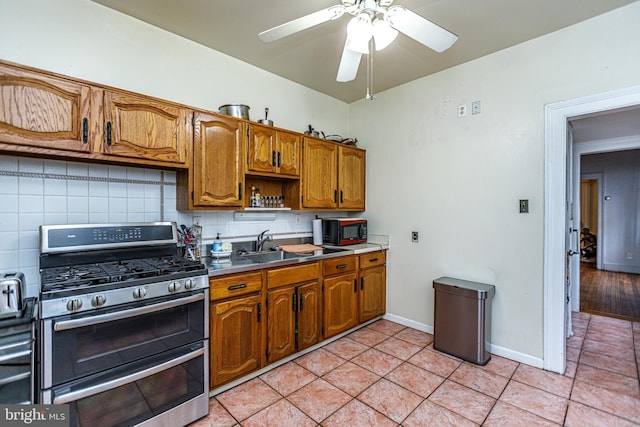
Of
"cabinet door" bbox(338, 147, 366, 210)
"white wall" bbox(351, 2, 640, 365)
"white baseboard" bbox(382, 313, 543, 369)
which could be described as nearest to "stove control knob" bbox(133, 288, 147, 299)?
"cabinet door" bbox(338, 147, 366, 210)

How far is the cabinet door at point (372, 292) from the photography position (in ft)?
10.7

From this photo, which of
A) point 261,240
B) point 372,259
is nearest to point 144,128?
point 261,240

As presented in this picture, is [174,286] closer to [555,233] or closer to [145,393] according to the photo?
[145,393]

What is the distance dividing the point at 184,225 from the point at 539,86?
313 centimetres

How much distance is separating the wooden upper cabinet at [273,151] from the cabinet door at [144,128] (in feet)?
1.85

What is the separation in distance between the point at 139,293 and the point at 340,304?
1.85 meters

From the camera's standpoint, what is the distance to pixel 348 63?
6.43 feet

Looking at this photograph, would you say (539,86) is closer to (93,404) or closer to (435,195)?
(435,195)

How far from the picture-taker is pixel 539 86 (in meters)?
2.50

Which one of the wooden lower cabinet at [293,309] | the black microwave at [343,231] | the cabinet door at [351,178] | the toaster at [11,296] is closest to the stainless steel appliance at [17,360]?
the toaster at [11,296]

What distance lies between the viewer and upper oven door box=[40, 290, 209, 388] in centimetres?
144

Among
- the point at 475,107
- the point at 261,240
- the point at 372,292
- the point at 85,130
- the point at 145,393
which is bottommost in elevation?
the point at 145,393

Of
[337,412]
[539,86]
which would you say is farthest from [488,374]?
[539,86]

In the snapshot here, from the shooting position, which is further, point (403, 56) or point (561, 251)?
point (403, 56)
